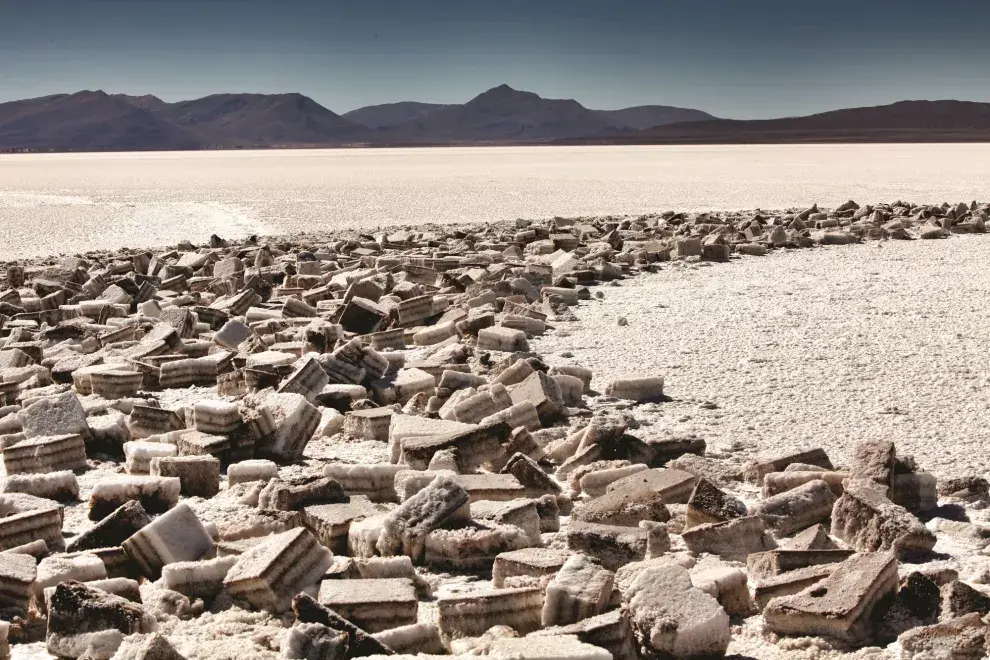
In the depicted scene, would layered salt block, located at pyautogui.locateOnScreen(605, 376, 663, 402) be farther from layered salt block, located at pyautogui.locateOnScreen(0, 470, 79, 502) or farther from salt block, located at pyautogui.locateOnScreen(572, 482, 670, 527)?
layered salt block, located at pyautogui.locateOnScreen(0, 470, 79, 502)

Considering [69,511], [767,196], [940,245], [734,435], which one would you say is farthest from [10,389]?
[767,196]

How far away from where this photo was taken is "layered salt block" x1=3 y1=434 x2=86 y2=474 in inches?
171

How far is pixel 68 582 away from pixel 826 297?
6.65m

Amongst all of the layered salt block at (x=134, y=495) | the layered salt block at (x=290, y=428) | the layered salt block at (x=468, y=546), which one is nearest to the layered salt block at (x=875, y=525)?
the layered salt block at (x=468, y=546)

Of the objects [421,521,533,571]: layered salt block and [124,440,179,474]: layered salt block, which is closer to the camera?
[421,521,533,571]: layered salt block

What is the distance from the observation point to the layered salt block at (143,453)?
4.19m

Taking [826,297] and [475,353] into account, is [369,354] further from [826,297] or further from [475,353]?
[826,297]

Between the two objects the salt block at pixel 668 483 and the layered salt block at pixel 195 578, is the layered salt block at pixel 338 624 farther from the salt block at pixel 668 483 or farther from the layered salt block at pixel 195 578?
the salt block at pixel 668 483

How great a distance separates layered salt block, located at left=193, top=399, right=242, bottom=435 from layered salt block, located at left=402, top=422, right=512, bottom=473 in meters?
0.88

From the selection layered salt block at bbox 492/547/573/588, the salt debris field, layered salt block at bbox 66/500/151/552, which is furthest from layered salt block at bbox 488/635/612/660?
layered salt block at bbox 66/500/151/552

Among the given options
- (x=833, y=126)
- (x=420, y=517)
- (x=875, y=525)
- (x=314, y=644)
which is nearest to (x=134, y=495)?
(x=420, y=517)

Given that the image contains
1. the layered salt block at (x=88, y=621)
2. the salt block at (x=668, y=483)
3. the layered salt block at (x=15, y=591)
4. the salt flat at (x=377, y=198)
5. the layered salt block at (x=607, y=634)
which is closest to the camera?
the layered salt block at (x=607, y=634)

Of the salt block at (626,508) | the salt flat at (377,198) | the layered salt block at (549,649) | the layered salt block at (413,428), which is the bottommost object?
the salt block at (626,508)

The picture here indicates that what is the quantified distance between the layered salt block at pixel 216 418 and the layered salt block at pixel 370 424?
58cm
